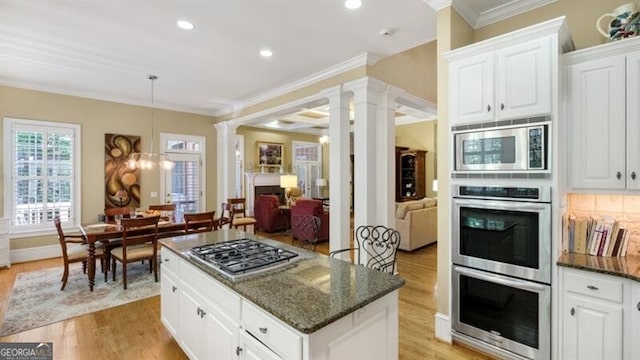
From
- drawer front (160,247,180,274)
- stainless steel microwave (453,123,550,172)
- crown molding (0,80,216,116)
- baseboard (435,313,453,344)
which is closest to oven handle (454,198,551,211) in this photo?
stainless steel microwave (453,123,550,172)

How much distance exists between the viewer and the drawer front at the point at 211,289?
5.31 feet

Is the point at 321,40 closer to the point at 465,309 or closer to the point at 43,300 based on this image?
the point at 465,309

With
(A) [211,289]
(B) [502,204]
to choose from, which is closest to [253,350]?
(A) [211,289]

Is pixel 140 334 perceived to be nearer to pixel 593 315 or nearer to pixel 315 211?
pixel 593 315

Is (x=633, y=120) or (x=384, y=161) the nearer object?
(x=633, y=120)

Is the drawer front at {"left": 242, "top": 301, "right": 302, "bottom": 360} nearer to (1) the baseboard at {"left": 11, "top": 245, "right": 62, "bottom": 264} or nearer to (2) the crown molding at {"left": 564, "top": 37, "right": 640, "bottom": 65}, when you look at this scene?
(2) the crown molding at {"left": 564, "top": 37, "right": 640, "bottom": 65}

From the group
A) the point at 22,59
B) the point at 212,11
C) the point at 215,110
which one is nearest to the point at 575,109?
the point at 212,11

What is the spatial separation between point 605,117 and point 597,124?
0.20 ft

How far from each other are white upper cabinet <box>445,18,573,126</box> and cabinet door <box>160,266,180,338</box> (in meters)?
2.69

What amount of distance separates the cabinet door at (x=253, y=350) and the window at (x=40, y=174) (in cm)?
576

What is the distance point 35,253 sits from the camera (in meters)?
5.19

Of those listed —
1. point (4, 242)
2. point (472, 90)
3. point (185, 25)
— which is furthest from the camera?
point (4, 242)

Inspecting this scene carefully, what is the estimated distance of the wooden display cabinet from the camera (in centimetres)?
849

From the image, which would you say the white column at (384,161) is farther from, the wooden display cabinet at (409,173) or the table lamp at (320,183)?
the table lamp at (320,183)
